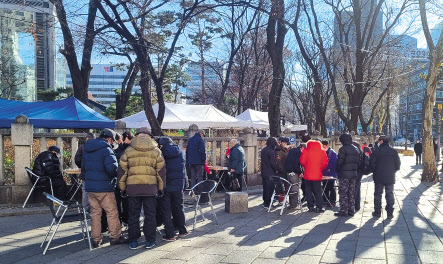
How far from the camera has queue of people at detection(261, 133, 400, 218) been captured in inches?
373

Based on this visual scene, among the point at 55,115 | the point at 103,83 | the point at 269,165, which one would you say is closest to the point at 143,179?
the point at 269,165

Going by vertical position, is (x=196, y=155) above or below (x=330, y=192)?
above

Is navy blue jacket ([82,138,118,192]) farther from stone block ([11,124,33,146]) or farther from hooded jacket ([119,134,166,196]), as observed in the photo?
stone block ([11,124,33,146])

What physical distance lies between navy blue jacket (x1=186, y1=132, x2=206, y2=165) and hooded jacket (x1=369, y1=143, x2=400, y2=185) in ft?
13.4

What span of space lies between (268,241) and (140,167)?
7.88ft

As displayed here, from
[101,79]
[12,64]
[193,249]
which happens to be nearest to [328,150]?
[193,249]

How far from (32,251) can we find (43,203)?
12.7 feet

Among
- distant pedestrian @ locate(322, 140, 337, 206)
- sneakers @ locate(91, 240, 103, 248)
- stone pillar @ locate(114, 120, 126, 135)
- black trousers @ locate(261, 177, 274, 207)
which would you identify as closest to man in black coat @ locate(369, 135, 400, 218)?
distant pedestrian @ locate(322, 140, 337, 206)

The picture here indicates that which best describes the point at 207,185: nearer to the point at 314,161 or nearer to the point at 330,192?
the point at 314,161

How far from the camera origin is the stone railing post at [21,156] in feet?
32.5

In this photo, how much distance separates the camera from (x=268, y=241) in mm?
7164

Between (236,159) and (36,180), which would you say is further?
(236,159)

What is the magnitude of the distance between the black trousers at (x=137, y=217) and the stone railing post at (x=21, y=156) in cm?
453

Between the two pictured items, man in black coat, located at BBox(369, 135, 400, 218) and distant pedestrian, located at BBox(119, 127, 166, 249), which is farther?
man in black coat, located at BBox(369, 135, 400, 218)
